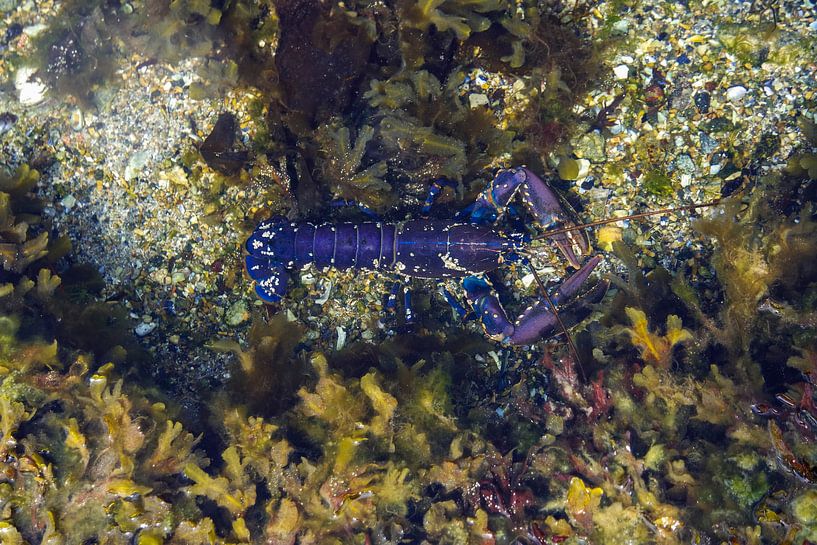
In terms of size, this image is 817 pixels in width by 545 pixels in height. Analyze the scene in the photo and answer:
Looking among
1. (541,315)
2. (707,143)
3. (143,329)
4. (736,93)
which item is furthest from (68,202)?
(736,93)

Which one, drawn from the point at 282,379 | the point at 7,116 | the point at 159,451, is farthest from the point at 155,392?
the point at 7,116

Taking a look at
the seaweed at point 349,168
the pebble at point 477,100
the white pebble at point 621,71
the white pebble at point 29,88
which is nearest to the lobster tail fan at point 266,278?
the seaweed at point 349,168

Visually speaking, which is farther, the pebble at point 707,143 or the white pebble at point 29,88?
the white pebble at point 29,88

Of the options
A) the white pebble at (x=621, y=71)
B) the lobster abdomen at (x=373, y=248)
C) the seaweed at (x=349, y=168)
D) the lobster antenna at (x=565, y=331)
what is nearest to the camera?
the lobster antenna at (x=565, y=331)

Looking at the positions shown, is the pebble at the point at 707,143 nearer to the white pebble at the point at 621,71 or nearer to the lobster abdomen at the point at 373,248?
the white pebble at the point at 621,71

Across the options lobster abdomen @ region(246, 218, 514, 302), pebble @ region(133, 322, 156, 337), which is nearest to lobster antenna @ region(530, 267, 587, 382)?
lobster abdomen @ region(246, 218, 514, 302)

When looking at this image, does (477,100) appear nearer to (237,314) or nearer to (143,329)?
(237,314)

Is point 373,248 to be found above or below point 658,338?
above
